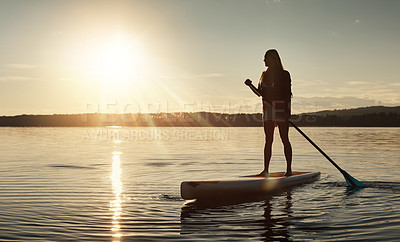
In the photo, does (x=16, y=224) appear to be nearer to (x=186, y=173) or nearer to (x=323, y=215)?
(x=323, y=215)

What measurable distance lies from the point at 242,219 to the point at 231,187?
6.15ft

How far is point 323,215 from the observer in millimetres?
6211

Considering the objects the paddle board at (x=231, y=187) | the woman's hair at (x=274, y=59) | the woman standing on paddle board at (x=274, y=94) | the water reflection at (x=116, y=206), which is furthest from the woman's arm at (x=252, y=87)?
the water reflection at (x=116, y=206)

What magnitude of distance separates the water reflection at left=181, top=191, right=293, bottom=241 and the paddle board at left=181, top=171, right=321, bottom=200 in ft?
0.83

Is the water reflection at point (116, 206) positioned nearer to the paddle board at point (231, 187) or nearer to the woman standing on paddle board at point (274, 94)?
the paddle board at point (231, 187)

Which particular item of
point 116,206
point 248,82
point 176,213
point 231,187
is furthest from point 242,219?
point 248,82

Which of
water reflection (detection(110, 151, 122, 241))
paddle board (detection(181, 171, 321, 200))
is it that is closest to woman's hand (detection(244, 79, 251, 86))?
paddle board (detection(181, 171, 321, 200))

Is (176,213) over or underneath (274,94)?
underneath

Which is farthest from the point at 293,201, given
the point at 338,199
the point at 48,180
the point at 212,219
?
the point at 48,180

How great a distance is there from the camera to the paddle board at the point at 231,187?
7422 millimetres

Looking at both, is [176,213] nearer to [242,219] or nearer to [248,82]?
[242,219]

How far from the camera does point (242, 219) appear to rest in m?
5.99

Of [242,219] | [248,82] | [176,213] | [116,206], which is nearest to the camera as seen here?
[242,219]

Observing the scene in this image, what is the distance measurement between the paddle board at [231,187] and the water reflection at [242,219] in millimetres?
253
